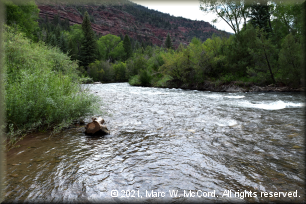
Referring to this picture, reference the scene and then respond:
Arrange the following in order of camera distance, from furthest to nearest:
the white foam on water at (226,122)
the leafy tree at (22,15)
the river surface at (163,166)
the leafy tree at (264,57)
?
the leafy tree at (22,15) → the leafy tree at (264,57) → the white foam on water at (226,122) → the river surface at (163,166)

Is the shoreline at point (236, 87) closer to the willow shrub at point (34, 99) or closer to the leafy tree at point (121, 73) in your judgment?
the willow shrub at point (34, 99)

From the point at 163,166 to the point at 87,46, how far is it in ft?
202

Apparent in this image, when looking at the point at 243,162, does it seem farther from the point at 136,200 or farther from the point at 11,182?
the point at 11,182

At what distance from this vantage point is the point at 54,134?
18.2 ft

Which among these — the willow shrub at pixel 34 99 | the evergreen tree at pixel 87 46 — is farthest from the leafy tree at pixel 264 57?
the evergreen tree at pixel 87 46

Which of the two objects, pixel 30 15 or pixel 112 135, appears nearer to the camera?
pixel 112 135

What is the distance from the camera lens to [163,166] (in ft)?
12.1

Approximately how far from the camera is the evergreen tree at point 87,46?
56.6 m

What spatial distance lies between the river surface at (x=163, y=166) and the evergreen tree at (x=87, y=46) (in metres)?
56.0

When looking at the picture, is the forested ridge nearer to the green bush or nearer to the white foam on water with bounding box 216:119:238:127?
the white foam on water with bounding box 216:119:238:127

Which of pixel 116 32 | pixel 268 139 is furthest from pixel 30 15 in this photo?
pixel 116 32

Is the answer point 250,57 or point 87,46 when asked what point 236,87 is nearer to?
point 250,57

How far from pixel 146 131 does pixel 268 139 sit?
3.70 m

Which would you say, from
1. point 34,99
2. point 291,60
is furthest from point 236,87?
point 34,99
